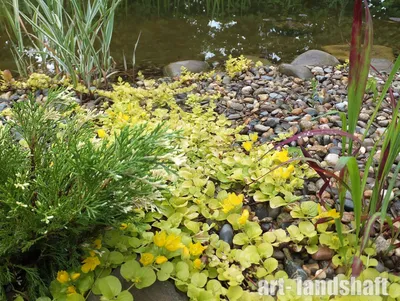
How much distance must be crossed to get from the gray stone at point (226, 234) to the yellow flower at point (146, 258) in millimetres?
369

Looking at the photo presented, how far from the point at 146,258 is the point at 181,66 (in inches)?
117

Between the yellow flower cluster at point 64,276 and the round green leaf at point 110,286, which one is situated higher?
the yellow flower cluster at point 64,276

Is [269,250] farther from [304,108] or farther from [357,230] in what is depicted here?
[304,108]

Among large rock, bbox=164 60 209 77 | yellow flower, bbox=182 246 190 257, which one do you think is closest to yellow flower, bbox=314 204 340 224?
yellow flower, bbox=182 246 190 257

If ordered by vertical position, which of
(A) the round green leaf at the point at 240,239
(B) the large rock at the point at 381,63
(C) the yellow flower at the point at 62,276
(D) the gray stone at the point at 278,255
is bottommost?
(B) the large rock at the point at 381,63

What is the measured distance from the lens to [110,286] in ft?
4.04

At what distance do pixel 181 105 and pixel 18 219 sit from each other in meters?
1.91

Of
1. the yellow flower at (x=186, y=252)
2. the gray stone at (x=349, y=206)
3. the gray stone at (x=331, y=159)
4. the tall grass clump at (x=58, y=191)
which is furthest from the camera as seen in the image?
the gray stone at (x=331, y=159)

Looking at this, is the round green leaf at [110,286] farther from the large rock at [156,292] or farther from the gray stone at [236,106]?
the gray stone at [236,106]

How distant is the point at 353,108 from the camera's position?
1320 millimetres

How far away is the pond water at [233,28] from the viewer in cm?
496

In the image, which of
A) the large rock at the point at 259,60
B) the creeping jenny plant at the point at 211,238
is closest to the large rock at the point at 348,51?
the large rock at the point at 259,60

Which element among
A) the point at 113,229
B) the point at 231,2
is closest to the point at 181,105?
the point at 113,229

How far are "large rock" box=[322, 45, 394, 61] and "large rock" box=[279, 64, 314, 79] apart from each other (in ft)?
4.34
